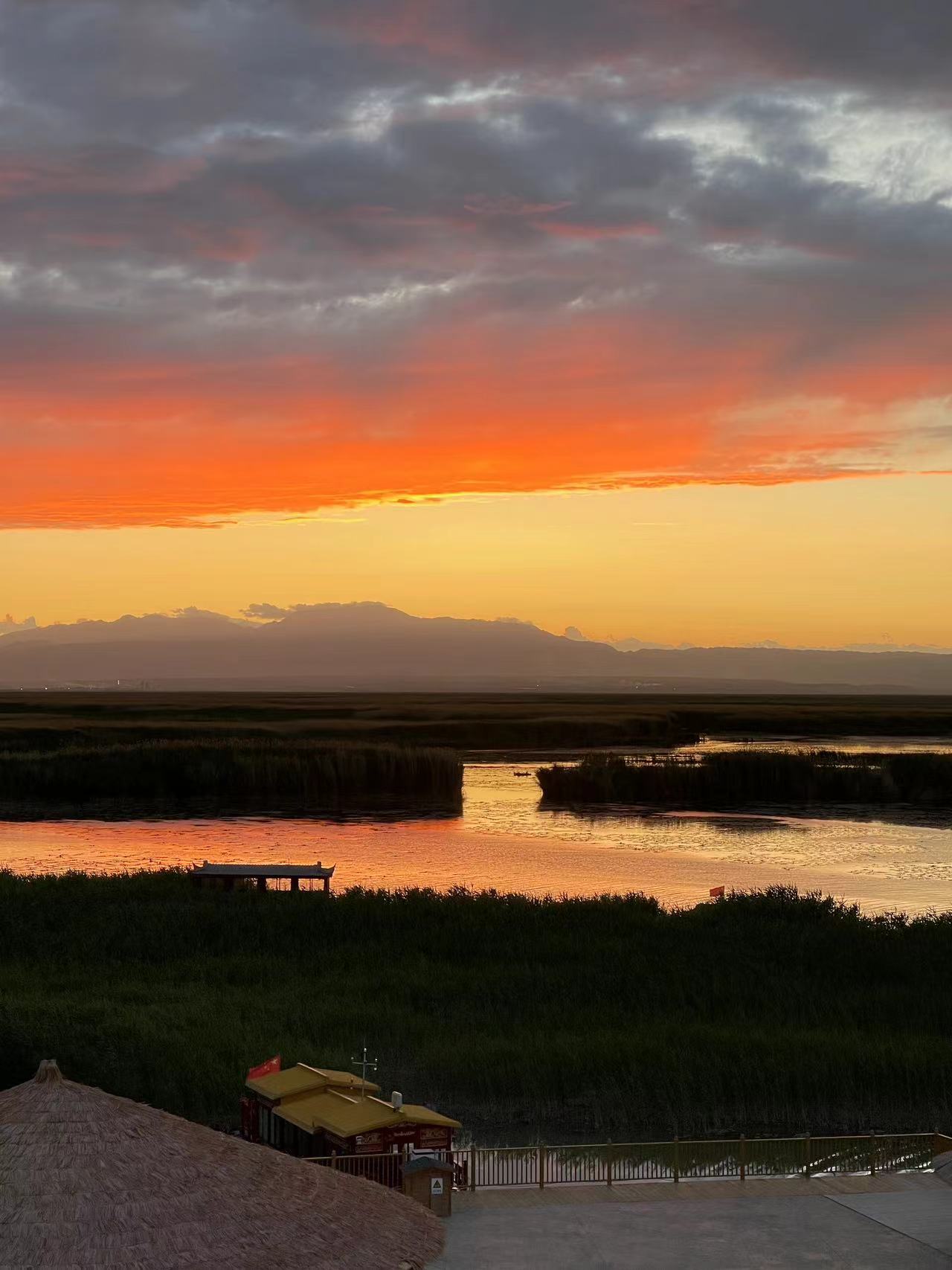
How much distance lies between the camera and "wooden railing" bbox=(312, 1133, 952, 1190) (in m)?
24.1

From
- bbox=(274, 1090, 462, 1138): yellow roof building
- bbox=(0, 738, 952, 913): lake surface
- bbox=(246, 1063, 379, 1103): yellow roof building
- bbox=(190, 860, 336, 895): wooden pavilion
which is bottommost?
bbox=(0, 738, 952, 913): lake surface

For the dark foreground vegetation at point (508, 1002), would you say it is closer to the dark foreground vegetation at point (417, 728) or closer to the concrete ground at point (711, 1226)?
the concrete ground at point (711, 1226)

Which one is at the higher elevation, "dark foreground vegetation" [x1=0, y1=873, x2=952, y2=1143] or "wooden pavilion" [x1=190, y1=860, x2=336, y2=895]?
"wooden pavilion" [x1=190, y1=860, x2=336, y2=895]

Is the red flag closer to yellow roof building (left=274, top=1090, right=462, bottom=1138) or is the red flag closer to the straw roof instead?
yellow roof building (left=274, top=1090, right=462, bottom=1138)

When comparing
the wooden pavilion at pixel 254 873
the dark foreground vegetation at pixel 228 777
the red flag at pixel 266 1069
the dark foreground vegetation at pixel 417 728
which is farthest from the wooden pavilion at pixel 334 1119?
the dark foreground vegetation at pixel 417 728

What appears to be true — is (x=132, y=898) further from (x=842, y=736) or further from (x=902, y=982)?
(x=842, y=736)

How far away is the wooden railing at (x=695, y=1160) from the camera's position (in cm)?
2412

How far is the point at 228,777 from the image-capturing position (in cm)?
9888

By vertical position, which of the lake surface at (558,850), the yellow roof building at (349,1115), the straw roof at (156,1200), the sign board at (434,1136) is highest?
the straw roof at (156,1200)

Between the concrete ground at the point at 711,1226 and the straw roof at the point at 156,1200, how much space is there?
3.86 metres

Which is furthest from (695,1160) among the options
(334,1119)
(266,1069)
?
(266,1069)

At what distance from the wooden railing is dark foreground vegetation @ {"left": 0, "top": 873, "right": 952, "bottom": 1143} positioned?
239cm

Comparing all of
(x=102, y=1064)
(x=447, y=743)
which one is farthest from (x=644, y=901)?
(x=447, y=743)

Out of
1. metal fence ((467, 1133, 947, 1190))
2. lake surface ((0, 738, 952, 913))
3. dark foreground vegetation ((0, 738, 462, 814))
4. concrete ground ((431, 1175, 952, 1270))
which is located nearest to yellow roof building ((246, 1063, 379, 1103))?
metal fence ((467, 1133, 947, 1190))
